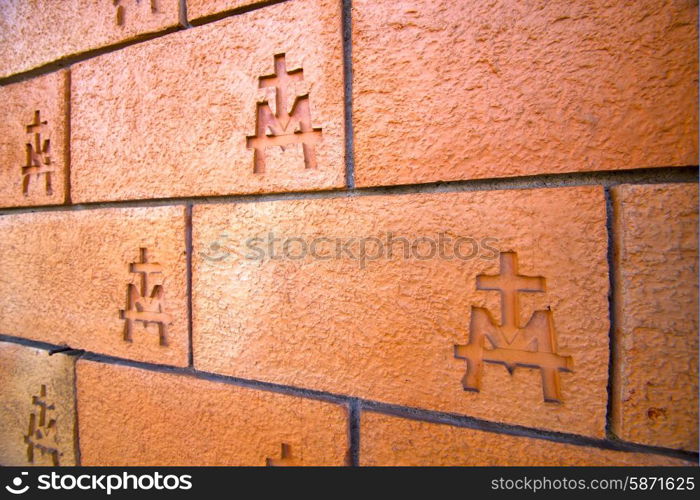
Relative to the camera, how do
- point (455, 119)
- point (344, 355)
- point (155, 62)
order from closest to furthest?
point (455, 119) < point (344, 355) < point (155, 62)

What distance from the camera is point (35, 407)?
1.46 metres

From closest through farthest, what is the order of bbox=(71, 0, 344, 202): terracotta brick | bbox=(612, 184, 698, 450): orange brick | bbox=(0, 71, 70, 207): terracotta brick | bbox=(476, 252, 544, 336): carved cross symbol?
1. bbox=(612, 184, 698, 450): orange brick
2. bbox=(476, 252, 544, 336): carved cross symbol
3. bbox=(71, 0, 344, 202): terracotta brick
4. bbox=(0, 71, 70, 207): terracotta brick

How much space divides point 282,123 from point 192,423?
91 cm

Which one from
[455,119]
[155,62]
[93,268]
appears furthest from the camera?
[93,268]

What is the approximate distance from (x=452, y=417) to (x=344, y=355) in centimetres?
30

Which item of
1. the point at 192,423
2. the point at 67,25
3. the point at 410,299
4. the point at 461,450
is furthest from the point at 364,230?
the point at 67,25

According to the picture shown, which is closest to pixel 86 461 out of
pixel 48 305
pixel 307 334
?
pixel 48 305

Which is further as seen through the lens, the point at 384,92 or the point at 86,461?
the point at 86,461

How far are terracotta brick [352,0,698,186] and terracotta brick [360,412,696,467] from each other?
22.9 inches

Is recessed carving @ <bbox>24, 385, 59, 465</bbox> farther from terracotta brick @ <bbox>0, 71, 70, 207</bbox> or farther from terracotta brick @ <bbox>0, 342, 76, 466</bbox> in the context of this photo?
terracotta brick @ <bbox>0, 71, 70, 207</bbox>

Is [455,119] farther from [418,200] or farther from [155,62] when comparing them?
[155,62]

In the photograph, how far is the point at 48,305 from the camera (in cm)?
142

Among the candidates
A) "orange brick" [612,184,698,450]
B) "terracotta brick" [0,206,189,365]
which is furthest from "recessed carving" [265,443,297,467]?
"orange brick" [612,184,698,450]

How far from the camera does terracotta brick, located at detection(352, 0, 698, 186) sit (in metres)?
0.74
